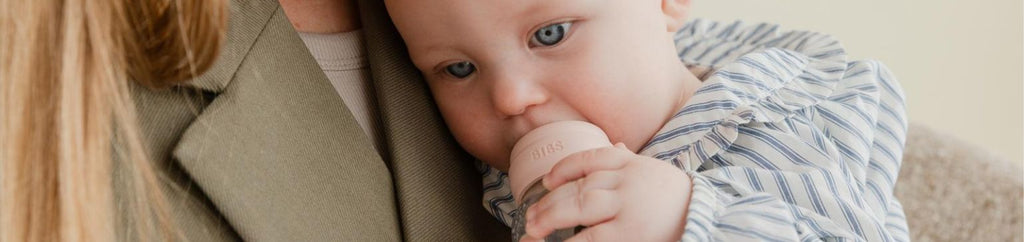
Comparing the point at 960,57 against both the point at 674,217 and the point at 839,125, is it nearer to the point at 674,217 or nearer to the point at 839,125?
the point at 839,125

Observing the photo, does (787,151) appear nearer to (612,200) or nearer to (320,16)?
(612,200)

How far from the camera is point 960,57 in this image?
283 centimetres

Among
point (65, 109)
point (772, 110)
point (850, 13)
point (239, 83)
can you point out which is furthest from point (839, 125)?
point (850, 13)

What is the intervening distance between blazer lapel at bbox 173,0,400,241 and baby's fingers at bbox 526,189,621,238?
0.64 feet

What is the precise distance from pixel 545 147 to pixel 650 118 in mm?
168

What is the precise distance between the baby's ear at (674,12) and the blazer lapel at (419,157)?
264mm

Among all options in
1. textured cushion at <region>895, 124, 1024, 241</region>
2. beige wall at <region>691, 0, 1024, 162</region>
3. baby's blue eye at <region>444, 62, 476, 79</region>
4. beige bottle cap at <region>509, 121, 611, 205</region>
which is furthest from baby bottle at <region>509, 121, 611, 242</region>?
beige wall at <region>691, 0, 1024, 162</region>

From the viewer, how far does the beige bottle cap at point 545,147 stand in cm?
106

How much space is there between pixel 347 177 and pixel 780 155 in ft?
1.44

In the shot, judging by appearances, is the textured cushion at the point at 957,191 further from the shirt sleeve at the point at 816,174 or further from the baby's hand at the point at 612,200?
the baby's hand at the point at 612,200

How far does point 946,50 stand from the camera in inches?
111

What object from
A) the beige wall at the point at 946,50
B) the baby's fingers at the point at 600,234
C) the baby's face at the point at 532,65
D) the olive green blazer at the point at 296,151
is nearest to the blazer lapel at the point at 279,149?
the olive green blazer at the point at 296,151

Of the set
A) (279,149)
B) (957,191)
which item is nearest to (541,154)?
(279,149)

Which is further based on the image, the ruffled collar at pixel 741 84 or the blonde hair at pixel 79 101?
the ruffled collar at pixel 741 84
